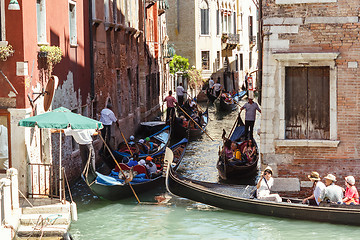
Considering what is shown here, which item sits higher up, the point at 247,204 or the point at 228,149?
the point at 228,149

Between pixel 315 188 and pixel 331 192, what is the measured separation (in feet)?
0.75

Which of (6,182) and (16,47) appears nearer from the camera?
(6,182)

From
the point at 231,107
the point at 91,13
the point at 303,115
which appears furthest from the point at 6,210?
the point at 231,107

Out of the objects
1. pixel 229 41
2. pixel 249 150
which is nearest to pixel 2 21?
pixel 249 150

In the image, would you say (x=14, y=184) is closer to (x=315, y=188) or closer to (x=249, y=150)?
(x=315, y=188)

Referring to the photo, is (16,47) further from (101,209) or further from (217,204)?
(217,204)

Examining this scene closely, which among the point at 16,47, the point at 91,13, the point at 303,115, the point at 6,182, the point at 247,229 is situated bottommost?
the point at 247,229

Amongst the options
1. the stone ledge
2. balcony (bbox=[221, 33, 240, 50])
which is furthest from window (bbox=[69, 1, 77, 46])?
balcony (bbox=[221, 33, 240, 50])

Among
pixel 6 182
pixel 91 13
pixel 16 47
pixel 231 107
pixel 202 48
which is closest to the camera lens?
pixel 6 182

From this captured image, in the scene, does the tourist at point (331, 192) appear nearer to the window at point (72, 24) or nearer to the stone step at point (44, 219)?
the stone step at point (44, 219)

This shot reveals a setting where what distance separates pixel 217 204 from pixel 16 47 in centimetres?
355

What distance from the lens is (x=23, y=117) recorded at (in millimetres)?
8930

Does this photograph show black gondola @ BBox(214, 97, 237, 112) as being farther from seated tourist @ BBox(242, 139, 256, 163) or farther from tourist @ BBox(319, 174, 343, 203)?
tourist @ BBox(319, 174, 343, 203)

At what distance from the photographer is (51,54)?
385 inches
